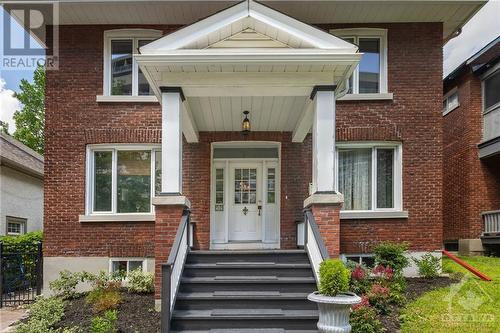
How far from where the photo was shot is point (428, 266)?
920 centimetres

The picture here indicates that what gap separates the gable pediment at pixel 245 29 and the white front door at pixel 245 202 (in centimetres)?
413

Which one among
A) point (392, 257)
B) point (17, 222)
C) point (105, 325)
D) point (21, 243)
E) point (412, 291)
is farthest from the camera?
point (17, 222)

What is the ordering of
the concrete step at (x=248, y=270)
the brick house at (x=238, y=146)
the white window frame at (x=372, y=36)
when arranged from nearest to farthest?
the concrete step at (x=248, y=270) < the brick house at (x=238, y=146) < the white window frame at (x=372, y=36)

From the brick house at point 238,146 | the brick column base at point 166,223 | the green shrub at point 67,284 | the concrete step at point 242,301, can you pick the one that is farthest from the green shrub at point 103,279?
the concrete step at point 242,301

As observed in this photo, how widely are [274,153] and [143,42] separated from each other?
4.07 m

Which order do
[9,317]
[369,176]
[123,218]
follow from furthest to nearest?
1. [369,176]
2. [123,218]
3. [9,317]

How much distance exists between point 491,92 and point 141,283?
38.9ft

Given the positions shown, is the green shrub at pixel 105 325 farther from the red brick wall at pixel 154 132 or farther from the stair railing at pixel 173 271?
the red brick wall at pixel 154 132

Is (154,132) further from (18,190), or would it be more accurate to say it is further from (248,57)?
(18,190)

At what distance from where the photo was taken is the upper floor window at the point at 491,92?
13.2m

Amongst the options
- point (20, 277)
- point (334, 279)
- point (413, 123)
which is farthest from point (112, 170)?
point (413, 123)

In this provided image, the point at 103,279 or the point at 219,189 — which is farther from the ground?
the point at 219,189

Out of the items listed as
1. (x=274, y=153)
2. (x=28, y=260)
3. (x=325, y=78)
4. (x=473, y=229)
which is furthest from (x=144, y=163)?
(x=473, y=229)

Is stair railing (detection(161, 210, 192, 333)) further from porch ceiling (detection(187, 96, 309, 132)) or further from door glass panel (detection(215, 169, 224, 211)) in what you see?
door glass panel (detection(215, 169, 224, 211))
